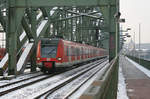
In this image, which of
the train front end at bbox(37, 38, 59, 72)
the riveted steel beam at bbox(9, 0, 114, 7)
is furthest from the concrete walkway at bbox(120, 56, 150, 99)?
the train front end at bbox(37, 38, 59, 72)

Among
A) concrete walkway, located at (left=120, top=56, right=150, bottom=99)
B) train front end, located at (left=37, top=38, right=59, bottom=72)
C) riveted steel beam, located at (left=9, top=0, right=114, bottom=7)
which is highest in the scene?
riveted steel beam, located at (left=9, top=0, right=114, bottom=7)

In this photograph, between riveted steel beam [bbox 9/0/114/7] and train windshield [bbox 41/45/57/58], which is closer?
riveted steel beam [bbox 9/0/114/7]

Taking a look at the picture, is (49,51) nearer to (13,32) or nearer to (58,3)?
(13,32)

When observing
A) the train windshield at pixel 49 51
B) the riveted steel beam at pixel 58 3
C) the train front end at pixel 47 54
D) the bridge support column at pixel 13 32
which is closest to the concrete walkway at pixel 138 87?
the riveted steel beam at pixel 58 3

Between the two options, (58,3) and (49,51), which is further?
(49,51)

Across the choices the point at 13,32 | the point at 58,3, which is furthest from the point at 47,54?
the point at 58,3

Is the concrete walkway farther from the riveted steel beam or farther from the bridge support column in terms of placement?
the bridge support column

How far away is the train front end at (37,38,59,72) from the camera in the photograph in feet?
68.5

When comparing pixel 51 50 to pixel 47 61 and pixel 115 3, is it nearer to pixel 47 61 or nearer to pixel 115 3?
pixel 47 61

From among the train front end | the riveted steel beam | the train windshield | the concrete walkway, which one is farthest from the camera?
the train windshield

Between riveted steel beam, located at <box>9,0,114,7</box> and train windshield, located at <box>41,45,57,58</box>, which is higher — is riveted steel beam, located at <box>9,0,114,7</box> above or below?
above

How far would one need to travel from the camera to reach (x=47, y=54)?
69.5 ft

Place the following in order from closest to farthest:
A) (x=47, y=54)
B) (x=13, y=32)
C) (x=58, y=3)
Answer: (x=58, y=3) < (x=13, y=32) < (x=47, y=54)

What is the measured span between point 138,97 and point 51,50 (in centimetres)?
1170
